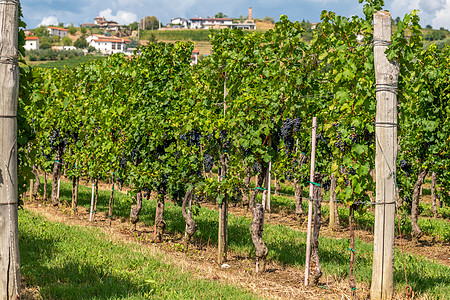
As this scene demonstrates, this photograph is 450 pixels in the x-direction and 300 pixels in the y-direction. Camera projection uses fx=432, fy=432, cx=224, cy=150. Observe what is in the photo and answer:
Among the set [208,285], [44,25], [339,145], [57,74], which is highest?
[44,25]

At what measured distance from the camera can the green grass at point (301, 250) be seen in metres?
6.80

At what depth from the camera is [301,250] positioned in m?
9.15

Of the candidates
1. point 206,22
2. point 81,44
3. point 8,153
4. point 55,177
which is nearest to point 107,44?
point 81,44

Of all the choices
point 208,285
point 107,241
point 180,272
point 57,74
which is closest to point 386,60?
point 208,285

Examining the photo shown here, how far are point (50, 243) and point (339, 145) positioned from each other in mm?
5657

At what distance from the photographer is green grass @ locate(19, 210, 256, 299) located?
18.5 ft

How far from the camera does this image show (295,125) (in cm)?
753

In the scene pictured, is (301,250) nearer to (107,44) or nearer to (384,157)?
(384,157)

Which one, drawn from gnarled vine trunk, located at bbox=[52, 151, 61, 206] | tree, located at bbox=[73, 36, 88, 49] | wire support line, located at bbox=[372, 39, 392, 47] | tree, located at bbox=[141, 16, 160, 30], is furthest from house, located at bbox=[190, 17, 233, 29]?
wire support line, located at bbox=[372, 39, 392, 47]

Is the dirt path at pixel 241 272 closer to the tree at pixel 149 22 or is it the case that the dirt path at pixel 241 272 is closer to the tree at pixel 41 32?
the tree at pixel 41 32

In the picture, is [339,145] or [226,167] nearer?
[339,145]

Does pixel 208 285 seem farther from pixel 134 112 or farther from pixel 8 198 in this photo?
pixel 134 112

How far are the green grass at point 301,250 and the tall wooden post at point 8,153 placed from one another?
195 inches

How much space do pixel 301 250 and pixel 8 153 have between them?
6.57 m
